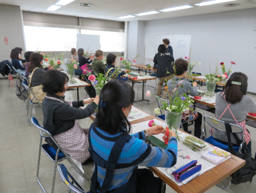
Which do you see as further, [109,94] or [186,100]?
[186,100]

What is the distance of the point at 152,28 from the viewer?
29.1ft

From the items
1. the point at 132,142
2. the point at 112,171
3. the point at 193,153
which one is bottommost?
the point at 193,153

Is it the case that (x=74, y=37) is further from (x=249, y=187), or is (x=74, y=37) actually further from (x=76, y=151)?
(x=249, y=187)

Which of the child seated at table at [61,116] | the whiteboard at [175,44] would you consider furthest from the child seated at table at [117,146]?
the whiteboard at [175,44]

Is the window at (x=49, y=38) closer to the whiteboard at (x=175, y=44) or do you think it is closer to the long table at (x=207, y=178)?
the whiteboard at (x=175, y=44)

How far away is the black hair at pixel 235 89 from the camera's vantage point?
181 centimetres

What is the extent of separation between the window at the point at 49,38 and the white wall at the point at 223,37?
4735 millimetres

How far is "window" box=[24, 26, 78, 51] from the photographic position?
769cm

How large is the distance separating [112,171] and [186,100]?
0.87 meters

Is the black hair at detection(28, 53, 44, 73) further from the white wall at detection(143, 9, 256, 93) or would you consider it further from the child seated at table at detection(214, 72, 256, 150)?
the white wall at detection(143, 9, 256, 93)

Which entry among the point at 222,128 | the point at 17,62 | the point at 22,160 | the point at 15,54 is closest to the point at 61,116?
the point at 22,160

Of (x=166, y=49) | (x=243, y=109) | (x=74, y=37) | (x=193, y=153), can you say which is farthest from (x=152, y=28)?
(x=193, y=153)

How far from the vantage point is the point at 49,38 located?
319 inches

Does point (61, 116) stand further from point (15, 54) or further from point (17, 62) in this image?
point (15, 54)
